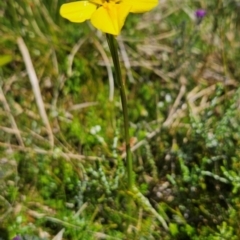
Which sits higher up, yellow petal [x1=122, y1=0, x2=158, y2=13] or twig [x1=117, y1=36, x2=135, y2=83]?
yellow petal [x1=122, y1=0, x2=158, y2=13]

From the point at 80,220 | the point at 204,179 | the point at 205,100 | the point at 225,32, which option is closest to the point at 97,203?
the point at 80,220

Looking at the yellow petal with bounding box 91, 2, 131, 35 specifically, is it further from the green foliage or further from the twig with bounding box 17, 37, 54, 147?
the twig with bounding box 17, 37, 54, 147

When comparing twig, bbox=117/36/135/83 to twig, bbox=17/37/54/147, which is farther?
twig, bbox=117/36/135/83

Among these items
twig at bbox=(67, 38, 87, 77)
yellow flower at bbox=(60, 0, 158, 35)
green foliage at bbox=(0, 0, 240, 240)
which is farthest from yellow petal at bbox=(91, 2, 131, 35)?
twig at bbox=(67, 38, 87, 77)

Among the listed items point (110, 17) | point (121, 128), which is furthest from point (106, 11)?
point (121, 128)

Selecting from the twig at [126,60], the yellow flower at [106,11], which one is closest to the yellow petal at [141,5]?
the yellow flower at [106,11]

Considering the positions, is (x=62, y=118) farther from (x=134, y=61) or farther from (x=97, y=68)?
(x=134, y=61)

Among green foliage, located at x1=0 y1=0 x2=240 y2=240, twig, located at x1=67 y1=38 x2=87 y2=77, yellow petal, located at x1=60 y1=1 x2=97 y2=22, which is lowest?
green foliage, located at x1=0 y1=0 x2=240 y2=240

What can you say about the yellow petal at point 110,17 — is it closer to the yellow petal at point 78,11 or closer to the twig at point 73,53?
the yellow petal at point 78,11
